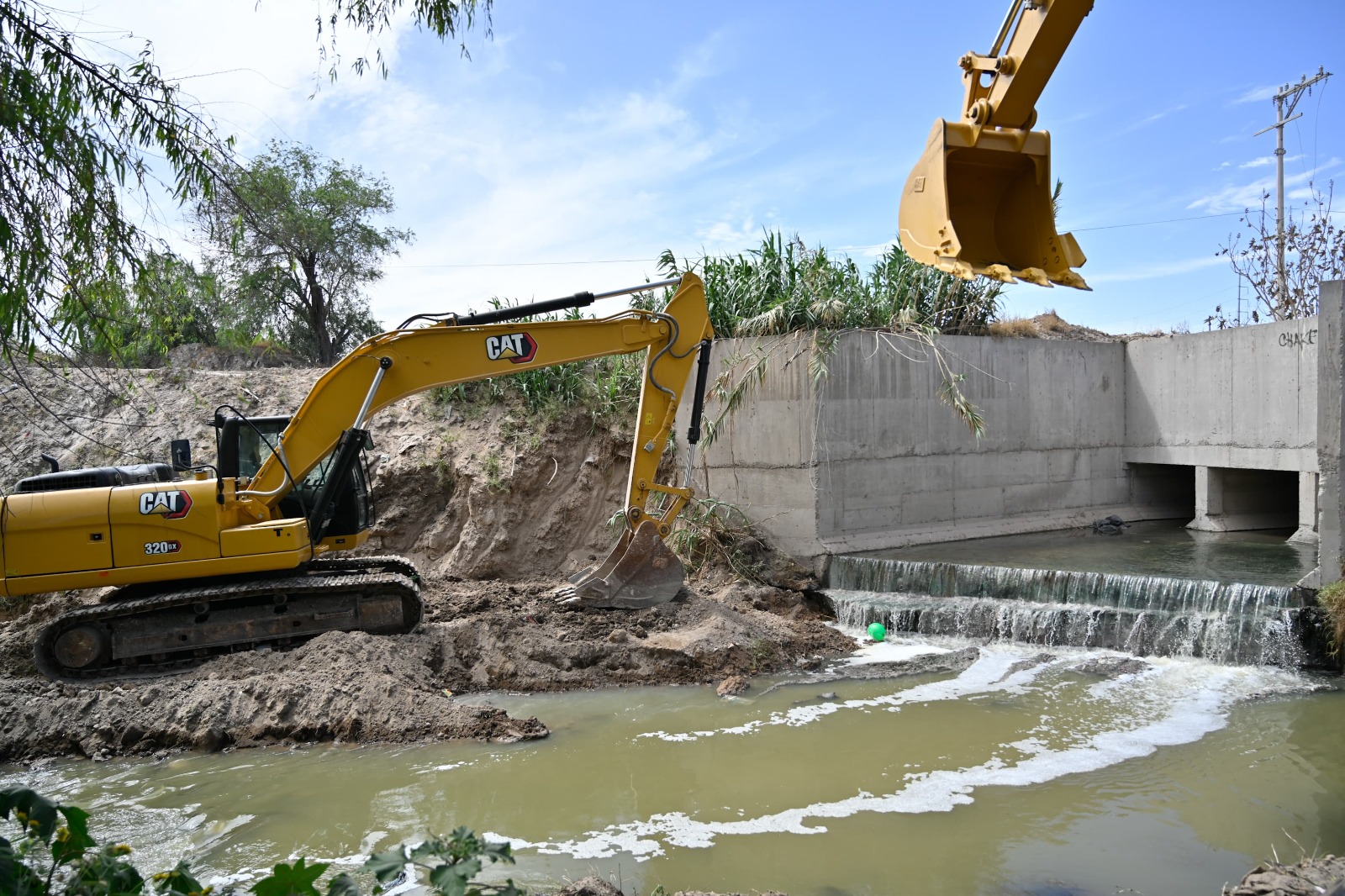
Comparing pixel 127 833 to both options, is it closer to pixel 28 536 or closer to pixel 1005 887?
pixel 28 536

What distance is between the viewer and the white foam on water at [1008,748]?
5082 millimetres

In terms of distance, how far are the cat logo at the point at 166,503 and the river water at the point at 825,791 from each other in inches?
84.0

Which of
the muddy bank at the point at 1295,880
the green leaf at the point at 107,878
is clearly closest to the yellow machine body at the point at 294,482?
the muddy bank at the point at 1295,880

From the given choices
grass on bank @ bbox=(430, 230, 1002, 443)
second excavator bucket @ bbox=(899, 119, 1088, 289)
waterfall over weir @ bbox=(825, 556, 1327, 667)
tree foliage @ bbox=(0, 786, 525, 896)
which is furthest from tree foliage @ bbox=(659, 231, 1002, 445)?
tree foliage @ bbox=(0, 786, 525, 896)

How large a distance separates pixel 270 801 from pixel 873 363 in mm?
8631

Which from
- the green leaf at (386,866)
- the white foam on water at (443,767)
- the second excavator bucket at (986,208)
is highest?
the second excavator bucket at (986,208)

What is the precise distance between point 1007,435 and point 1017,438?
0.21 metres

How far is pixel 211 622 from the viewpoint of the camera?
8156 millimetres

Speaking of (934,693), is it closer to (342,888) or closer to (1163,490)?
(342,888)

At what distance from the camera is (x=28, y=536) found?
7637mm

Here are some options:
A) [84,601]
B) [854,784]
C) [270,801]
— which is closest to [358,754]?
[270,801]

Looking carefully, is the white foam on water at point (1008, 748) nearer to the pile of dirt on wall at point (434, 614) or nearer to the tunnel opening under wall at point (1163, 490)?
the pile of dirt on wall at point (434, 614)

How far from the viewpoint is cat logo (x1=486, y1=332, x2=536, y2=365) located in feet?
28.4

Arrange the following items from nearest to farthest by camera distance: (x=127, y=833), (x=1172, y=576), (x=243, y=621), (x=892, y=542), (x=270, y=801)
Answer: (x=127, y=833) → (x=270, y=801) → (x=243, y=621) → (x=1172, y=576) → (x=892, y=542)
